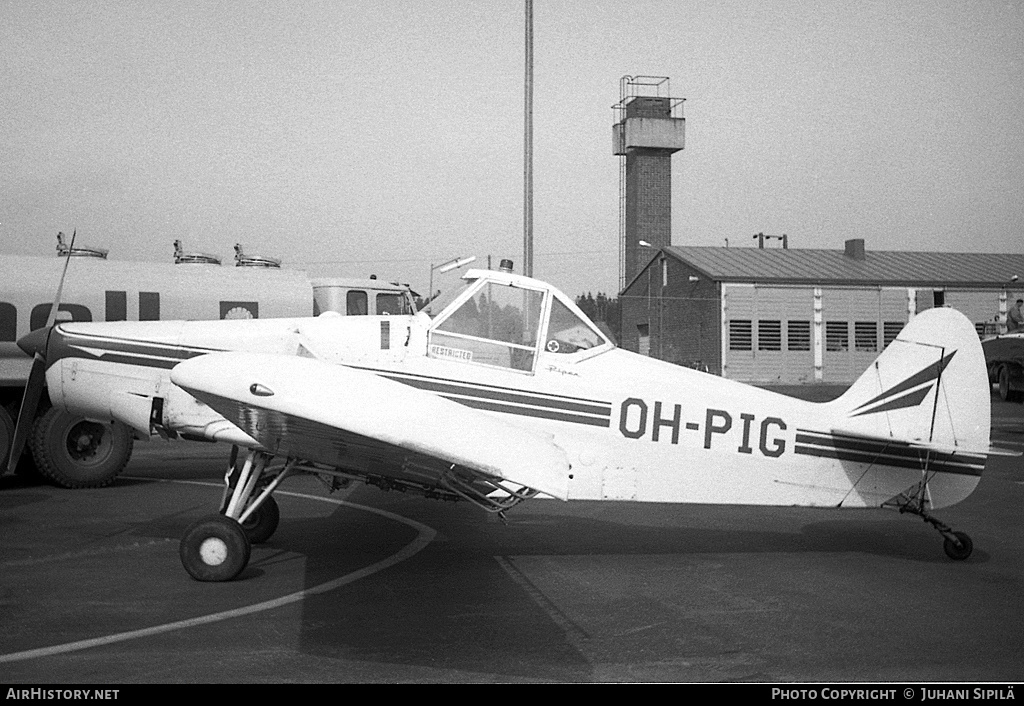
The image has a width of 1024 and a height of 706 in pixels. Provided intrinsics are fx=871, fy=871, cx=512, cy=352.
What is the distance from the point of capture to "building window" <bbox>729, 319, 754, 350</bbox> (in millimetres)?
35688

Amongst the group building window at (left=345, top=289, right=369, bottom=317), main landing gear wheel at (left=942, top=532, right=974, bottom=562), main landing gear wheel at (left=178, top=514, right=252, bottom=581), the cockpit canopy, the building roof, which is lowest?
main landing gear wheel at (left=942, top=532, right=974, bottom=562)

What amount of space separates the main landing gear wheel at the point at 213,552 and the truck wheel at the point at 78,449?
509cm

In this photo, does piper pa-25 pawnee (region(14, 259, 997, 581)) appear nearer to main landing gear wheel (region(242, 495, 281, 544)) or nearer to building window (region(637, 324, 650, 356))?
main landing gear wheel (region(242, 495, 281, 544))

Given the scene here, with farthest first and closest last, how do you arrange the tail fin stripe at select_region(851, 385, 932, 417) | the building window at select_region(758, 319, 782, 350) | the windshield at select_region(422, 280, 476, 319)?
the building window at select_region(758, 319, 782, 350) → the tail fin stripe at select_region(851, 385, 932, 417) → the windshield at select_region(422, 280, 476, 319)

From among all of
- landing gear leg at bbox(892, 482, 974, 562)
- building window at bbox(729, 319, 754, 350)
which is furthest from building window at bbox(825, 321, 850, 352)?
landing gear leg at bbox(892, 482, 974, 562)

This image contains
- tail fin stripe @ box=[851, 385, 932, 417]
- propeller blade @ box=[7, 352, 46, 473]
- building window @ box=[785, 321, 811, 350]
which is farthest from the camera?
building window @ box=[785, 321, 811, 350]

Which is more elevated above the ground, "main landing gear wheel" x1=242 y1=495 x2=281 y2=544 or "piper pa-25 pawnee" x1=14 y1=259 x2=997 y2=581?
"piper pa-25 pawnee" x1=14 y1=259 x2=997 y2=581

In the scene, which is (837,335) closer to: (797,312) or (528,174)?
(797,312)

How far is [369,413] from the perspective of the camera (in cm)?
511

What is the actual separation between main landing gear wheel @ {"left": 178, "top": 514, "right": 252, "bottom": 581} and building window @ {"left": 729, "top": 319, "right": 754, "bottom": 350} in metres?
31.0

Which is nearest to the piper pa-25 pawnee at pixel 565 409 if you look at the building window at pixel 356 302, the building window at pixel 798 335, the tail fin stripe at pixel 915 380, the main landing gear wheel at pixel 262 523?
the tail fin stripe at pixel 915 380

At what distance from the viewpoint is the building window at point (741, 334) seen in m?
35.7

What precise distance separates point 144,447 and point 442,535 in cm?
1001

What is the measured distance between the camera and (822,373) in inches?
1430
